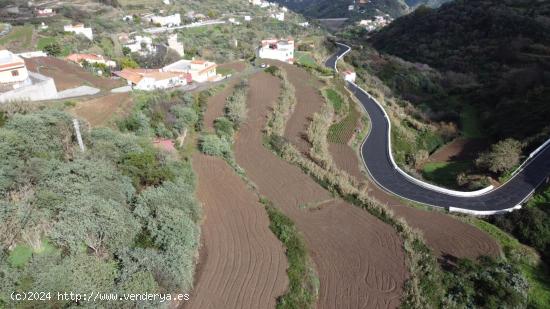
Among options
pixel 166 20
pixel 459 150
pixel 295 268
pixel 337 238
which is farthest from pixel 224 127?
pixel 166 20

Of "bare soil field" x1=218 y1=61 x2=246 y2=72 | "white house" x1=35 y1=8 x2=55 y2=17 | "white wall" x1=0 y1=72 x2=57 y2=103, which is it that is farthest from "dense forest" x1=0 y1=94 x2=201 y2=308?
"white house" x1=35 y1=8 x2=55 y2=17

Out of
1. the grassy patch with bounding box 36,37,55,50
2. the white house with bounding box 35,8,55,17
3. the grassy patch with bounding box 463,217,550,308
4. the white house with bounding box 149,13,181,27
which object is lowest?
the white house with bounding box 149,13,181,27

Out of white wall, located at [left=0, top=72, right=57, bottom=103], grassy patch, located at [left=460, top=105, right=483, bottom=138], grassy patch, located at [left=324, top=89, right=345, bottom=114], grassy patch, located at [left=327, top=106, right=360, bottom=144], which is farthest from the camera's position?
grassy patch, located at [left=460, top=105, right=483, bottom=138]

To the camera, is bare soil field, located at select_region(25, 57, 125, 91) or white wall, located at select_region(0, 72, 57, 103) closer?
white wall, located at select_region(0, 72, 57, 103)

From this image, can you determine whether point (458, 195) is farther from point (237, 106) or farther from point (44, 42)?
point (44, 42)

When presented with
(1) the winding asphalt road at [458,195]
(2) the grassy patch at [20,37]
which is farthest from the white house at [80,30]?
(1) the winding asphalt road at [458,195]

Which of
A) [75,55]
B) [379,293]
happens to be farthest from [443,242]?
[75,55]

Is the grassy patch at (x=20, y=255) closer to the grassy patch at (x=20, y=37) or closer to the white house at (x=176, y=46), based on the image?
the grassy patch at (x=20, y=37)

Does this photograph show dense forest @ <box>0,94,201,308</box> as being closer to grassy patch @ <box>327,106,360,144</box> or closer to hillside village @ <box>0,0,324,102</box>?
hillside village @ <box>0,0,324,102</box>
